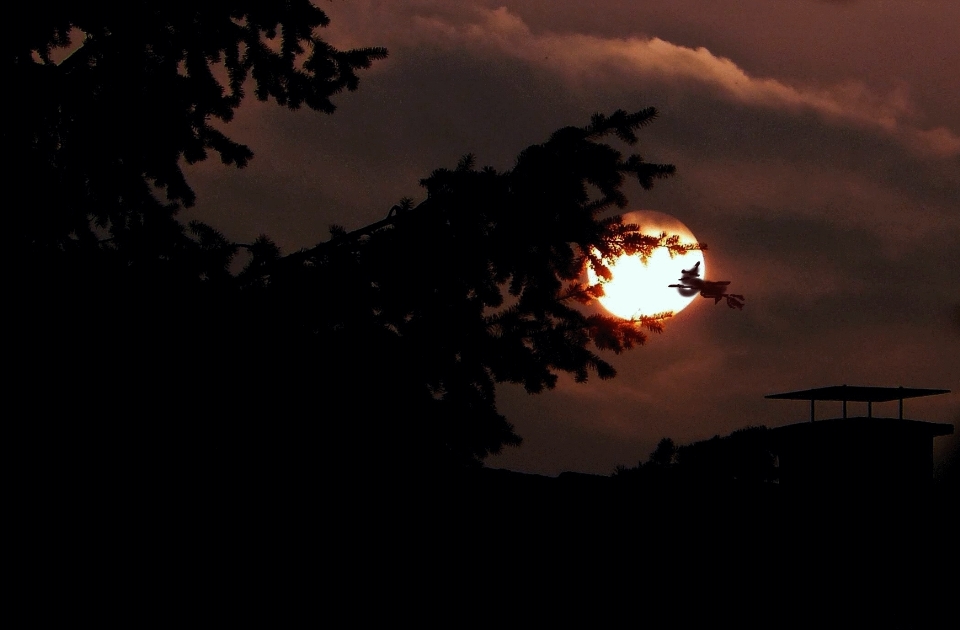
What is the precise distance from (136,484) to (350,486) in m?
0.83

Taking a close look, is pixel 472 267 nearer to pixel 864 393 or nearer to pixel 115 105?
pixel 115 105

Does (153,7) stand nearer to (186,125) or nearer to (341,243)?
(186,125)

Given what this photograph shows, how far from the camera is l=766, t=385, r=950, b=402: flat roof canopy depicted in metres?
8.72

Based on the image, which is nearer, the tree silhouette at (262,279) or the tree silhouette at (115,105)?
the tree silhouette at (262,279)

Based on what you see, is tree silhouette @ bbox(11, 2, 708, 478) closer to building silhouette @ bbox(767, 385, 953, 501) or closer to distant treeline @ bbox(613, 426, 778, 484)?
distant treeline @ bbox(613, 426, 778, 484)

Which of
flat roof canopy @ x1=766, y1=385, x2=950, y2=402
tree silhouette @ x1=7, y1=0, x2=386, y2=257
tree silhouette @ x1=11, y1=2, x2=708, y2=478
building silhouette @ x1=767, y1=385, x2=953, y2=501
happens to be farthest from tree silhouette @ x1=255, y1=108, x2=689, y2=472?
flat roof canopy @ x1=766, y1=385, x2=950, y2=402

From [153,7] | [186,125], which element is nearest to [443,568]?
[186,125]

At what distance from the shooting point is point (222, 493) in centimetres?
377

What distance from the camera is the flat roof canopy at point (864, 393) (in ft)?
28.6

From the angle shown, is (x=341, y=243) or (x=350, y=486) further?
(x=341, y=243)

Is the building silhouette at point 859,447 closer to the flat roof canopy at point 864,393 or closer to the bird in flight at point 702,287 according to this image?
the flat roof canopy at point 864,393

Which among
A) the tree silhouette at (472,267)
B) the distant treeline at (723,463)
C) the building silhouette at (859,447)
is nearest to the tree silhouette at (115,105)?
the tree silhouette at (472,267)

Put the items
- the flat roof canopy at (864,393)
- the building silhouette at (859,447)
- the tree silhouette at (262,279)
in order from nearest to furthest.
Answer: the tree silhouette at (262,279) < the building silhouette at (859,447) < the flat roof canopy at (864,393)

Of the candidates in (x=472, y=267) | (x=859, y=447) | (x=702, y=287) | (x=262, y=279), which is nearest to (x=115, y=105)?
(x=262, y=279)
